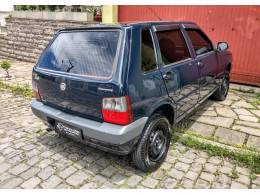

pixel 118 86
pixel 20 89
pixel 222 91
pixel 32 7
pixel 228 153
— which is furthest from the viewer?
pixel 32 7

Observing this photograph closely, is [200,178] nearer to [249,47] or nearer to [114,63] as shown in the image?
[114,63]

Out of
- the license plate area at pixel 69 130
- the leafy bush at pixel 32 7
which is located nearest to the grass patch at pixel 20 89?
the license plate area at pixel 69 130

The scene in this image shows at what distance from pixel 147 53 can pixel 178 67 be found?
0.70 m

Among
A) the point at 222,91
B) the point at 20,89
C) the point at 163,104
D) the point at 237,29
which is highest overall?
the point at 237,29

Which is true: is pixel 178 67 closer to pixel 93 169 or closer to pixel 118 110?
pixel 118 110

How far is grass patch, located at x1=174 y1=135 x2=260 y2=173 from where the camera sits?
3.48 meters

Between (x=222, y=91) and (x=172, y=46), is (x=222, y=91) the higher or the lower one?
the lower one

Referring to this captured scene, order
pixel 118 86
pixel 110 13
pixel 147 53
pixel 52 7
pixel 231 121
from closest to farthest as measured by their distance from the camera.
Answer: pixel 118 86 → pixel 147 53 → pixel 231 121 → pixel 110 13 → pixel 52 7

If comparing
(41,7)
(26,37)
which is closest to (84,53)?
(26,37)

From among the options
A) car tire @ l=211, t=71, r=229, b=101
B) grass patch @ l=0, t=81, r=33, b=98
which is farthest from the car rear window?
car tire @ l=211, t=71, r=229, b=101

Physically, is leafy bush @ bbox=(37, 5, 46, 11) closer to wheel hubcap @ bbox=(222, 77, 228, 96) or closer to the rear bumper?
wheel hubcap @ bbox=(222, 77, 228, 96)

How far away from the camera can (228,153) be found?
145 inches

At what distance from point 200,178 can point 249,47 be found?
190 inches
